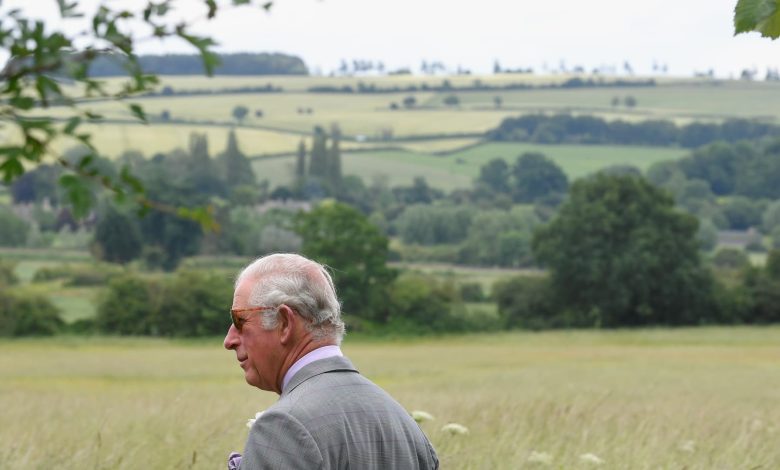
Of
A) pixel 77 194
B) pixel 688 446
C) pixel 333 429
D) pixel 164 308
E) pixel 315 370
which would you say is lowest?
pixel 164 308

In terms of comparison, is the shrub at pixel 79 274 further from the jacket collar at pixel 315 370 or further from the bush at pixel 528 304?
the jacket collar at pixel 315 370

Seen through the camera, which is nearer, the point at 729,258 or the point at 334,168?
the point at 729,258

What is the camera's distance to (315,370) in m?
4.30

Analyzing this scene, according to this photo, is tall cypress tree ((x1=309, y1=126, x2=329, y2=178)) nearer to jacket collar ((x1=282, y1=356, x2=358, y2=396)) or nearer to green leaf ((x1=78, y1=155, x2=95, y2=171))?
jacket collar ((x1=282, y1=356, x2=358, y2=396))

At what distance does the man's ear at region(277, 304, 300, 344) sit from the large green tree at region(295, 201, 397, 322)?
72217mm

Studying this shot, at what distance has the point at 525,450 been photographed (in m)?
8.19

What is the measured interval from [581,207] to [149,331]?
2819 centimetres

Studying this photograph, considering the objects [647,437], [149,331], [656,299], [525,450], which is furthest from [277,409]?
[656,299]

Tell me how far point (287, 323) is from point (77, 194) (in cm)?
91

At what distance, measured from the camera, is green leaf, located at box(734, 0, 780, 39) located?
12.1 ft

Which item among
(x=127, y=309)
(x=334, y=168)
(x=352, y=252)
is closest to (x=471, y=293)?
(x=352, y=252)

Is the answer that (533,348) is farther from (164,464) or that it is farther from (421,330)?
(164,464)

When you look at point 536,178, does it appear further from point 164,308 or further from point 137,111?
point 137,111

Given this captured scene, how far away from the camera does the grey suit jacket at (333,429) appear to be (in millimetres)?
3963
